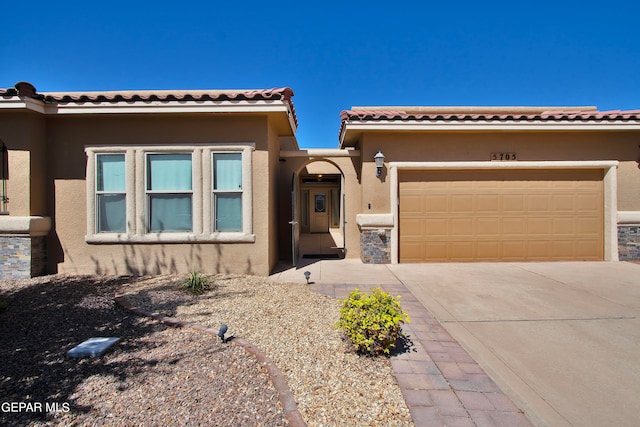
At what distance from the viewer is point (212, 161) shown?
20.5 feet

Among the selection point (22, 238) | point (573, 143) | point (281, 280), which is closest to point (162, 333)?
point (281, 280)

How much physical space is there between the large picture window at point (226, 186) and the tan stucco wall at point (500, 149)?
123 inches

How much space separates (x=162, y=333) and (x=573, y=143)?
9.75 m

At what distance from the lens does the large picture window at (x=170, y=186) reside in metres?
6.31

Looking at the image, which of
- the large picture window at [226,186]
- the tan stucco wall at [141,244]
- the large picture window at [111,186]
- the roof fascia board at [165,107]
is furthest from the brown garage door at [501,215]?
the large picture window at [111,186]

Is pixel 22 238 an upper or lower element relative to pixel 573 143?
lower

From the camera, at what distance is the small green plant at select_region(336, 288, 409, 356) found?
2957 mm

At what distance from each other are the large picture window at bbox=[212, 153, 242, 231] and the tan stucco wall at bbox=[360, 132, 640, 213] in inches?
123

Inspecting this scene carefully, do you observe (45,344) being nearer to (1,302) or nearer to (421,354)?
(1,302)

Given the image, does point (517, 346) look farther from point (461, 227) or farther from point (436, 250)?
point (461, 227)

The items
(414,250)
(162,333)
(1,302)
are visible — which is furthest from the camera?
(414,250)

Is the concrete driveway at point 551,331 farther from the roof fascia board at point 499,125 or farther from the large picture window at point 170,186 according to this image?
the large picture window at point 170,186

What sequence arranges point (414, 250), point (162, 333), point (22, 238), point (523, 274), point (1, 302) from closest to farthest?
1. point (162, 333)
2. point (1, 302)
3. point (22, 238)
4. point (523, 274)
5. point (414, 250)

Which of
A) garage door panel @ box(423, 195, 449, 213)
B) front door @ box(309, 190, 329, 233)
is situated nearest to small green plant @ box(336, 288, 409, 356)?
garage door panel @ box(423, 195, 449, 213)
